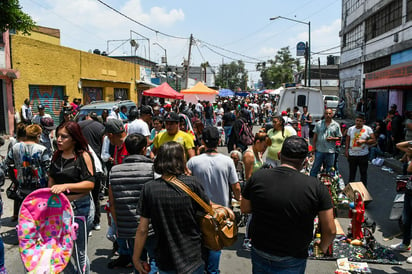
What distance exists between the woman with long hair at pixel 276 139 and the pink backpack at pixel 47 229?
4.17 metres

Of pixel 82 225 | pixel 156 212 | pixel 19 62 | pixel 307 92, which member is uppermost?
pixel 19 62

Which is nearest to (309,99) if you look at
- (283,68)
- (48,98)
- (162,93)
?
(162,93)

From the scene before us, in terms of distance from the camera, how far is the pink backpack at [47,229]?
3.15m

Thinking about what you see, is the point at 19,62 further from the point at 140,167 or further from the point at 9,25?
the point at 140,167

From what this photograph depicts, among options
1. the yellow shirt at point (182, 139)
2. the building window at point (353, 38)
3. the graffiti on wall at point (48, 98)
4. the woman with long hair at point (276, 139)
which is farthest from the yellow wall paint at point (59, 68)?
the building window at point (353, 38)

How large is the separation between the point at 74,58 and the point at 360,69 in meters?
20.3

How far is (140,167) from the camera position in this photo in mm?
3369

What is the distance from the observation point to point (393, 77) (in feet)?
41.5

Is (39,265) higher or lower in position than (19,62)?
lower

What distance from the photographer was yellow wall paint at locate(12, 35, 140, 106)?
1636cm

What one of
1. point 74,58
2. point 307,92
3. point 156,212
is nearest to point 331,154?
point 156,212

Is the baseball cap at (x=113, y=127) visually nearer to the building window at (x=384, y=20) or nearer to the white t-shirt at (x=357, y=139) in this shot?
the white t-shirt at (x=357, y=139)

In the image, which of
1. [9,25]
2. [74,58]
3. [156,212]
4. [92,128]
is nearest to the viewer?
[156,212]

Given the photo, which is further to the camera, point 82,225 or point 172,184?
point 82,225
